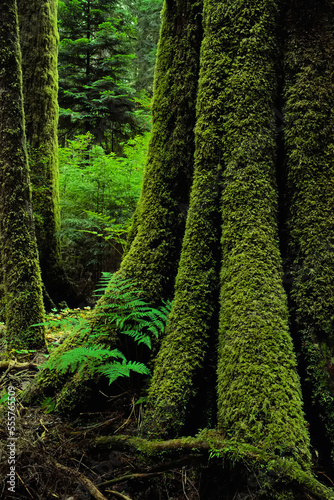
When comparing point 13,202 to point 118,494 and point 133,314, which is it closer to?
point 133,314

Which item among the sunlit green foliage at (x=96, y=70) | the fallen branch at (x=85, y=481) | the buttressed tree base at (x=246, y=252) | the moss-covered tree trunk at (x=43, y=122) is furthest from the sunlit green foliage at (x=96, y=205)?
the fallen branch at (x=85, y=481)

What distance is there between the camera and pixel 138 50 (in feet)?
59.7

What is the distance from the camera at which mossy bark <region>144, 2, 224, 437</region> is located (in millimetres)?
2186

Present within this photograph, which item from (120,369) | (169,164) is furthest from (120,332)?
(169,164)

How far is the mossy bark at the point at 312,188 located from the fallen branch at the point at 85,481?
1374mm

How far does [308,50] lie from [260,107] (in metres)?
0.61

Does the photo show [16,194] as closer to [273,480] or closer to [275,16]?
[275,16]

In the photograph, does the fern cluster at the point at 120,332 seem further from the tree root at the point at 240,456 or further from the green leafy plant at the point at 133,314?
the tree root at the point at 240,456

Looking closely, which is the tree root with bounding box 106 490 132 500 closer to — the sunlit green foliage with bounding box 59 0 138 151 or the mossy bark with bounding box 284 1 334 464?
the mossy bark with bounding box 284 1 334 464

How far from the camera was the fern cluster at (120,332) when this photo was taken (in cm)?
224

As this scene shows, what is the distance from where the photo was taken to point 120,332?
247cm

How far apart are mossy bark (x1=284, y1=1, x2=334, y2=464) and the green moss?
0.15 meters

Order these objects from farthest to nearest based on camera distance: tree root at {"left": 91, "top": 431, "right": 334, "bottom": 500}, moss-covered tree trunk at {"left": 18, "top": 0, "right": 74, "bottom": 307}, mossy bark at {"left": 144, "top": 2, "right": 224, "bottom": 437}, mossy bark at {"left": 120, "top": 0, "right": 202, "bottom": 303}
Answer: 1. moss-covered tree trunk at {"left": 18, "top": 0, "right": 74, "bottom": 307}
2. mossy bark at {"left": 120, "top": 0, "right": 202, "bottom": 303}
3. mossy bark at {"left": 144, "top": 2, "right": 224, "bottom": 437}
4. tree root at {"left": 91, "top": 431, "right": 334, "bottom": 500}

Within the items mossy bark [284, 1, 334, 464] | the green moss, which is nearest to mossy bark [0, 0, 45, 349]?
the green moss
